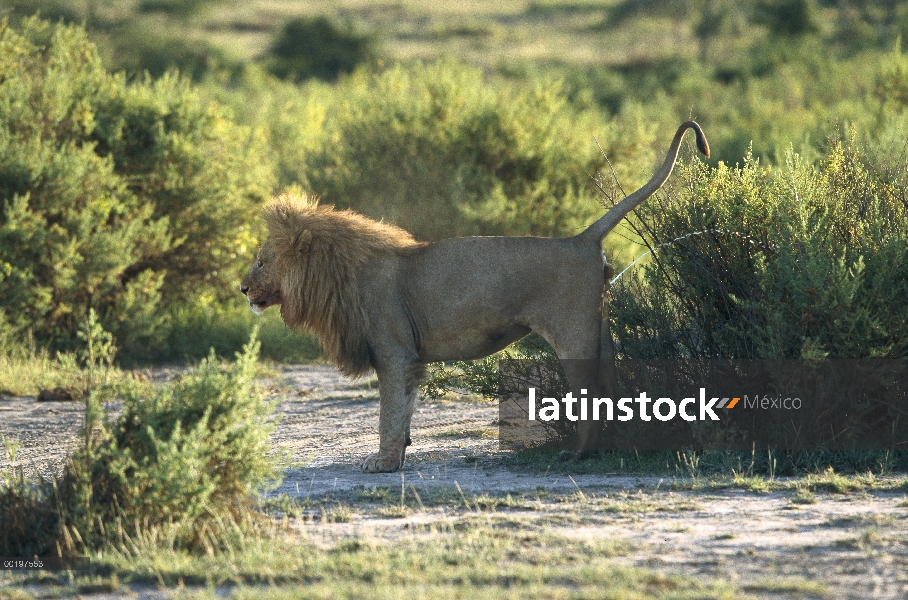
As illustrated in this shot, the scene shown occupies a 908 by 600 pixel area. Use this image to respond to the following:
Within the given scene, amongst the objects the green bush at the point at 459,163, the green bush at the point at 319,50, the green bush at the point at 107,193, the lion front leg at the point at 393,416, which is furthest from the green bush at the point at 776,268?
the green bush at the point at 319,50

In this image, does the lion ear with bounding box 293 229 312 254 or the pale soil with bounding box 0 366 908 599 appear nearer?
the pale soil with bounding box 0 366 908 599

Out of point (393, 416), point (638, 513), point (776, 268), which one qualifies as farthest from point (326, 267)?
point (776, 268)

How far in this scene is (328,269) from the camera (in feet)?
27.7

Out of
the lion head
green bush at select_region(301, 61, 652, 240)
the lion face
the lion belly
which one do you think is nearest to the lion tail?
the lion belly

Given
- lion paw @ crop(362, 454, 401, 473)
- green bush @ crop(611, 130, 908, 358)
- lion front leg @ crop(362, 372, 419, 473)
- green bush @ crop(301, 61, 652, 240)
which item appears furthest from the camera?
green bush @ crop(301, 61, 652, 240)

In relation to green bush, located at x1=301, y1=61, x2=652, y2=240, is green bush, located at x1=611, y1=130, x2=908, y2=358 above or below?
below

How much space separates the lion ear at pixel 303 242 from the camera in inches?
333

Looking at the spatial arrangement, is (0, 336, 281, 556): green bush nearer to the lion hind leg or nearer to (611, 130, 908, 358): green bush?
the lion hind leg

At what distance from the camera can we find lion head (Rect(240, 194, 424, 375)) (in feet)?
27.6

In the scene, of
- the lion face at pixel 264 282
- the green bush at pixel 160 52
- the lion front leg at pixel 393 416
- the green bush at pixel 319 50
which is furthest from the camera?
the green bush at pixel 319 50

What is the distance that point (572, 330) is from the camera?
8117 mm

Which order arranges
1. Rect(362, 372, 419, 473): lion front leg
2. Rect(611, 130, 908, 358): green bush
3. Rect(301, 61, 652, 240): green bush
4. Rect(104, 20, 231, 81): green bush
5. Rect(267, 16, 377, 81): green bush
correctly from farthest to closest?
Rect(267, 16, 377, 81): green bush, Rect(104, 20, 231, 81): green bush, Rect(301, 61, 652, 240): green bush, Rect(362, 372, 419, 473): lion front leg, Rect(611, 130, 908, 358): green bush

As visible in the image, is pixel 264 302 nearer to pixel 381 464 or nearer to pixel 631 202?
pixel 381 464

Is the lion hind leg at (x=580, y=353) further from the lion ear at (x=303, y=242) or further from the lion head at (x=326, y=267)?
the lion ear at (x=303, y=242)
